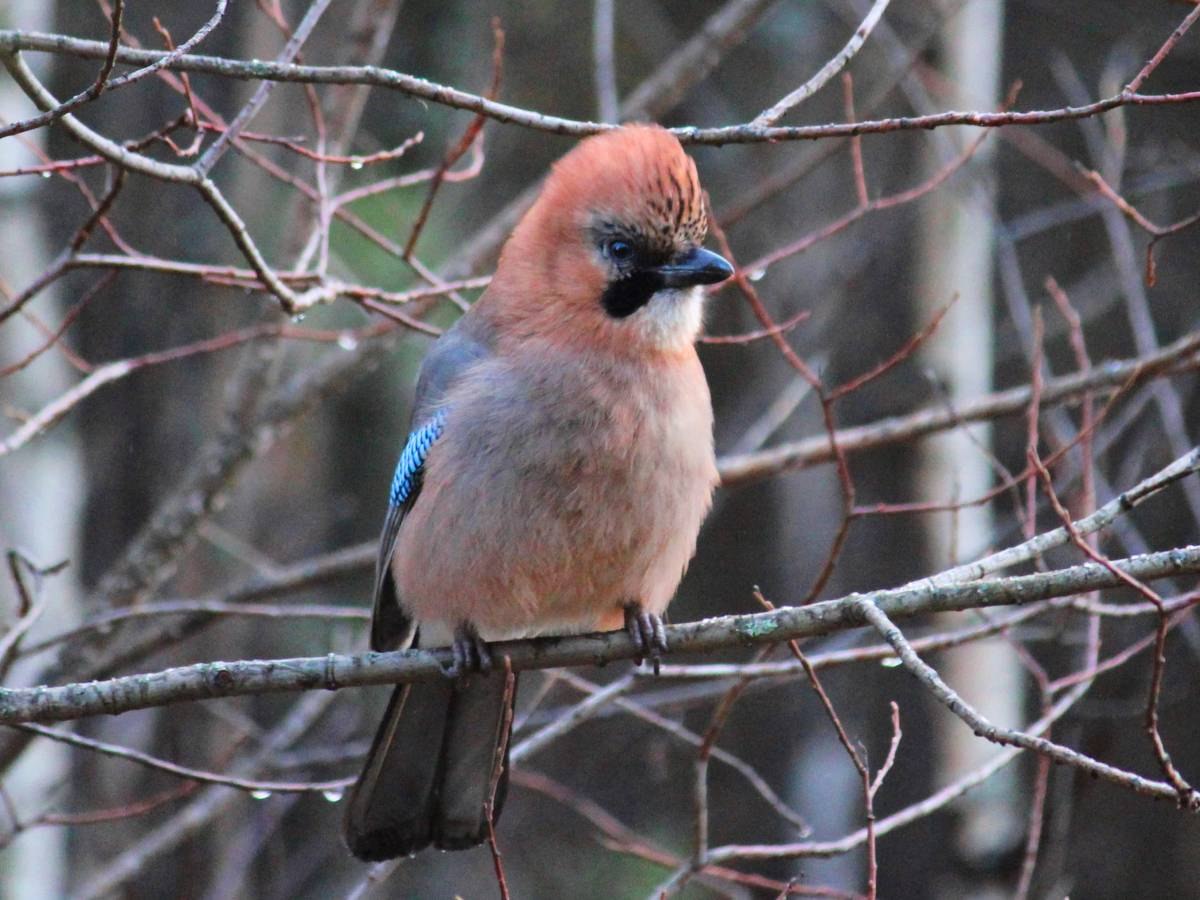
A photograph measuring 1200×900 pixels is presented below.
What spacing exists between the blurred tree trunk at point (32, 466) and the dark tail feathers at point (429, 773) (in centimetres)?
212

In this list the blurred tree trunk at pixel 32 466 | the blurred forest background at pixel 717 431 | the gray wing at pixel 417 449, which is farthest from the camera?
the blurred tree trunk at pixel 32 466

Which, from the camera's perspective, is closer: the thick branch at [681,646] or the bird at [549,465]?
the thick branch at [681,646]

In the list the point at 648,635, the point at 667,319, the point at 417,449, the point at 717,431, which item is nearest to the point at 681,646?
the point at 648,635

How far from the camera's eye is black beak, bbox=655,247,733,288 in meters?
4.33

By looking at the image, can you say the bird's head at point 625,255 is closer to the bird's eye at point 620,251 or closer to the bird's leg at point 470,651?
the bird's eye at point 620,251

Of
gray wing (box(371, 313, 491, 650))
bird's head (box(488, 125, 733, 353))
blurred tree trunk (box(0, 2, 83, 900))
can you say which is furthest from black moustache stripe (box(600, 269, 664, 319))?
blurred tree trunk (box(0, 2, 83, 900))

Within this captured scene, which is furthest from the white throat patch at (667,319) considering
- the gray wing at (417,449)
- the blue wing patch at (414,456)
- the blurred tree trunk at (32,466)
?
the blurred tree trunk at (32,466)

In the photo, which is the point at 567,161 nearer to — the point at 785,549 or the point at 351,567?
the point at 351,567

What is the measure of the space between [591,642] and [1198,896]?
617cm

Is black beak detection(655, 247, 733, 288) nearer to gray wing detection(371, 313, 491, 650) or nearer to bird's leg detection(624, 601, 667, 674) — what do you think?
gray wing detection(371, 313, 491, 650)

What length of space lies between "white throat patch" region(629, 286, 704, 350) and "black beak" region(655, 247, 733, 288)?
1.5 inches

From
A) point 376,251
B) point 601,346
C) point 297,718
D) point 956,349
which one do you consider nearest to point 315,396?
point 297,718

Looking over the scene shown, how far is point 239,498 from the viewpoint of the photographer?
8.81 m

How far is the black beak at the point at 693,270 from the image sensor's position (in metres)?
4.33
